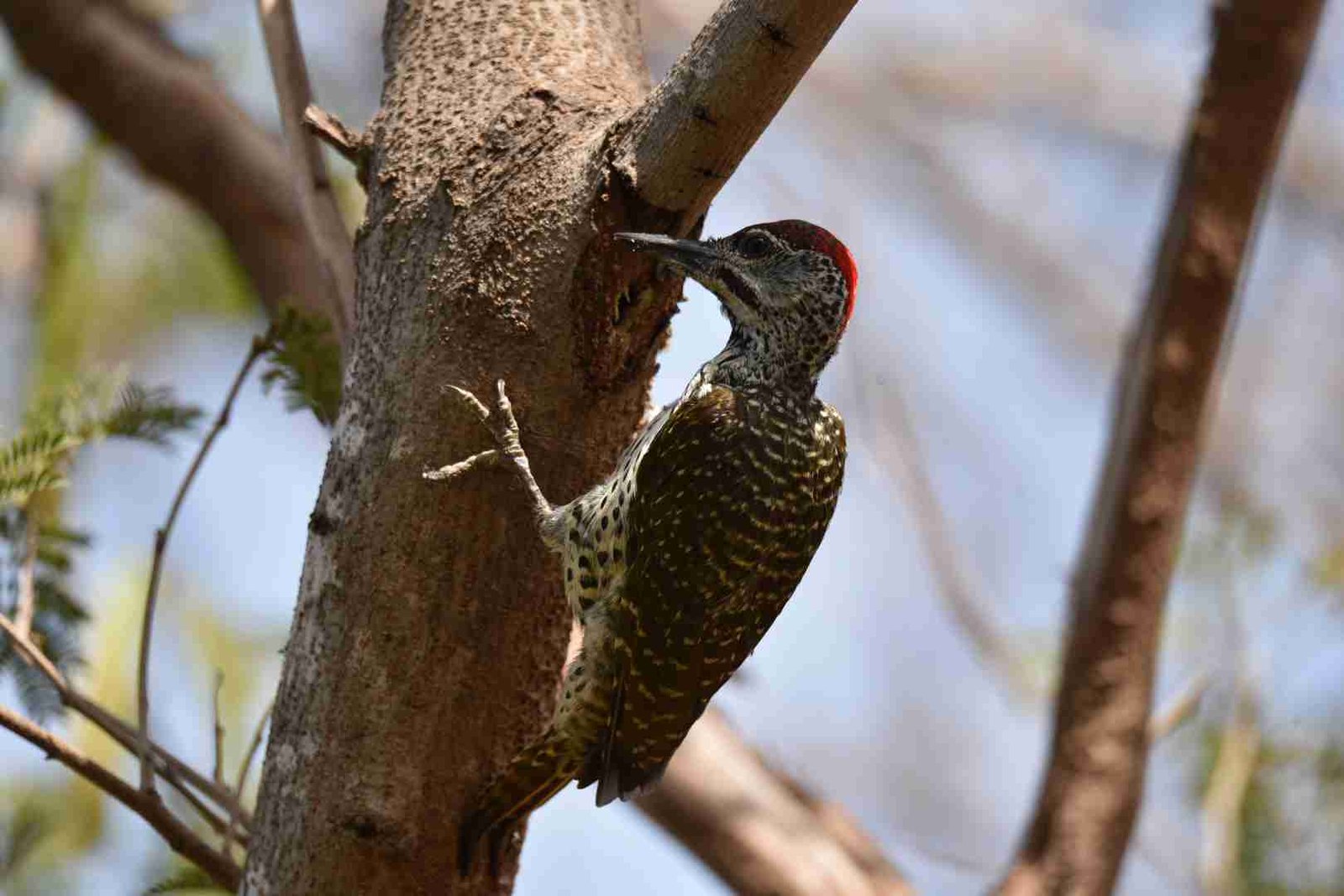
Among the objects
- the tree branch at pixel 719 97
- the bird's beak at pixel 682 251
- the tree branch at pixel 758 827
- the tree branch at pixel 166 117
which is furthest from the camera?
the tree branch at pixel 166 117

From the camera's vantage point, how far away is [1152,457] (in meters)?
4.36

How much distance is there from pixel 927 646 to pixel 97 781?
10136 mm

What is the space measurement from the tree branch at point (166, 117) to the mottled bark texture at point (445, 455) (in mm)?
2891

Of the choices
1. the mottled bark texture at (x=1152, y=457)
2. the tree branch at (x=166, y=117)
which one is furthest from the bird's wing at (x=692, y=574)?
the tree branch at (x=166, y=117)

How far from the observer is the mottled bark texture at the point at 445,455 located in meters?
2.53

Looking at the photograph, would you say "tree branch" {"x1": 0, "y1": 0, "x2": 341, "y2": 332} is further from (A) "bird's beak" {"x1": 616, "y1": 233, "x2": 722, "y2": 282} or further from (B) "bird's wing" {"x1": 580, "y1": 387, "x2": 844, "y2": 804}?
(B) "bird's wing" {"x1": 580, "y1": 387, "x2": 844, "y2": 804}

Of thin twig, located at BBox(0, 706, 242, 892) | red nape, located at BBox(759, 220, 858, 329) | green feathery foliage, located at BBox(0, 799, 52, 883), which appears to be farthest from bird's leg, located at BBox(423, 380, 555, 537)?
green feathery foliage, located at BBox(0, 799, 52, 883)

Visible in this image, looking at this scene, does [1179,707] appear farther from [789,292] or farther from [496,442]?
[496,442]

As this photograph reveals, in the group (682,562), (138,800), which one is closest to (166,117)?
(682,562)

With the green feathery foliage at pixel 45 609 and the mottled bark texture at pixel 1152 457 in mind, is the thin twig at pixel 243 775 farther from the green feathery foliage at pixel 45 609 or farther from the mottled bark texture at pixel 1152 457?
the mottled bark texture at pixel 1152 457

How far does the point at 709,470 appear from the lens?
3223 mm

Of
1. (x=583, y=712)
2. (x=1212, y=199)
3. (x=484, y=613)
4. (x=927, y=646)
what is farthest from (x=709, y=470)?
(x=927, y=646)

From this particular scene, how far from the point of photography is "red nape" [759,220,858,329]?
3551 mm

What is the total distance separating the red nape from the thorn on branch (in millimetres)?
1049
